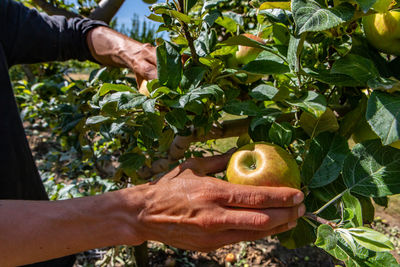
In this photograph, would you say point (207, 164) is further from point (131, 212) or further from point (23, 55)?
point (23, 55)

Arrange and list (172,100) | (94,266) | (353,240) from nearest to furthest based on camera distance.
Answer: (353,240), (172,100), (94,266)

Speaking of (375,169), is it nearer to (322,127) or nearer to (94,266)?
(322,127)

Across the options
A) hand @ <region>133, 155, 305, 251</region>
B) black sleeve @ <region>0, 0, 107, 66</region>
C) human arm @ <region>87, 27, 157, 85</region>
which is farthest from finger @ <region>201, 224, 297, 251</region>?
black sleeve @ <region>0, 0, 107, 66</region>

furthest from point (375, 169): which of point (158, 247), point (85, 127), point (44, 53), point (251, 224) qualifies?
point (158, 247)

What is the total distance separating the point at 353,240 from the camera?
1.96ft

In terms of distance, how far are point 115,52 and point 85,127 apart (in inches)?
14.4

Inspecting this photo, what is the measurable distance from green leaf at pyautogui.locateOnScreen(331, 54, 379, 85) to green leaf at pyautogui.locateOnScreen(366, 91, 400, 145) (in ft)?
0.20

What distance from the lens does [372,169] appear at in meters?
0.68

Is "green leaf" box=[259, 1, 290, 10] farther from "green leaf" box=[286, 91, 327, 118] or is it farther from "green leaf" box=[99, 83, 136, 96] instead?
"green leaf" box=[99, 83, 136, 96]

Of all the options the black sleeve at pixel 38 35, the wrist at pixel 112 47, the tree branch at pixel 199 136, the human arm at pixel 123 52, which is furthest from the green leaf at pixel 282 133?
the black sleeve at pixel 38 35

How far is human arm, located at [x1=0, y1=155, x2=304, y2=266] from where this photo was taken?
2.20ft

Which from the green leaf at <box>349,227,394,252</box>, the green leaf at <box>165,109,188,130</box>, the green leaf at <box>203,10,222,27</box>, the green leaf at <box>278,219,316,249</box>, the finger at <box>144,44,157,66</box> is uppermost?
the green leaf at <box>203,10,222,27</box>

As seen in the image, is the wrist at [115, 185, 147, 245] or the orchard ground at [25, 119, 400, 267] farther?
the orchard ground at [25, 119, 400, 267]

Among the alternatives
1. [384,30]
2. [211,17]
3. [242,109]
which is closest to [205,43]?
[211,17]
